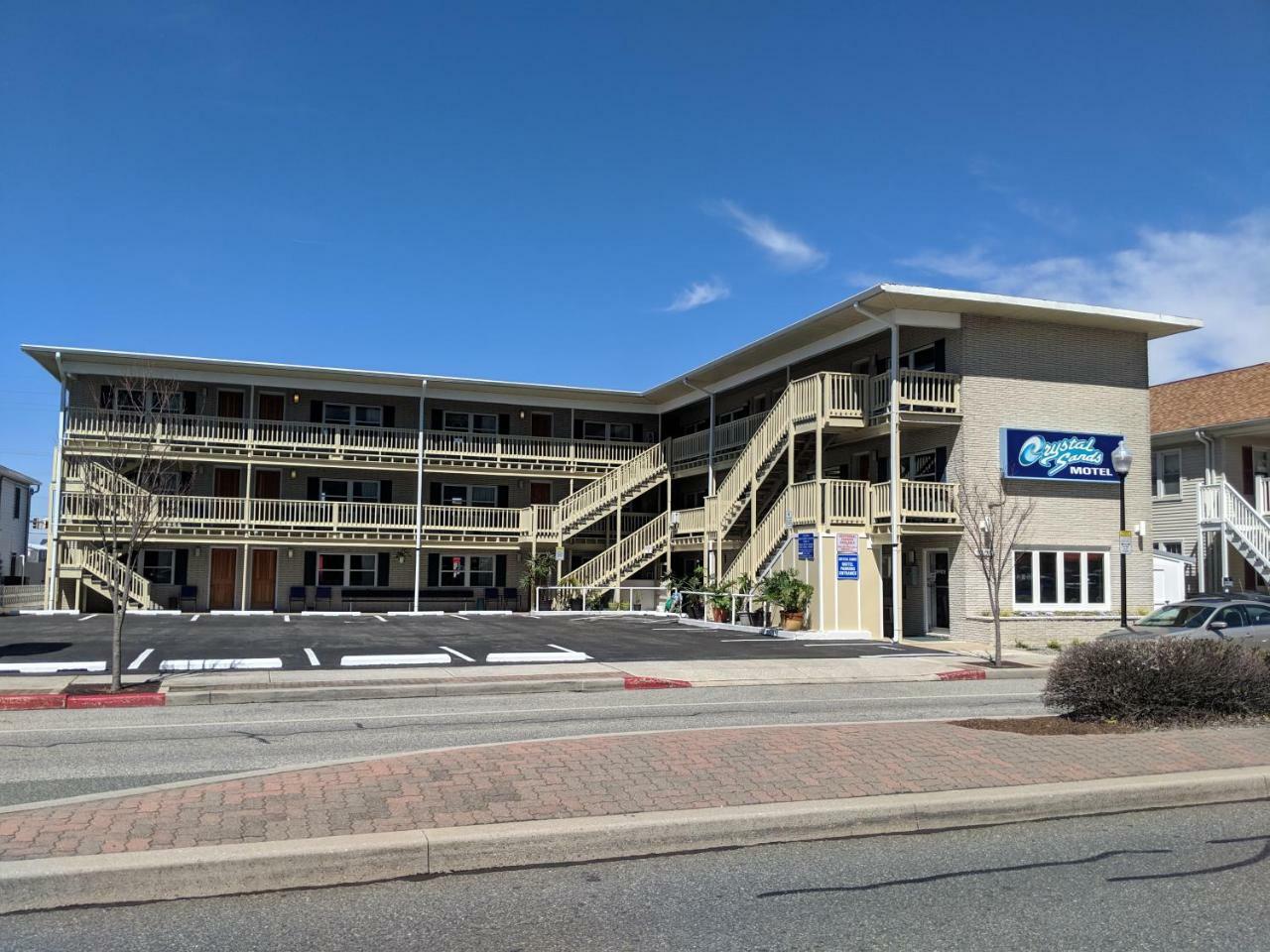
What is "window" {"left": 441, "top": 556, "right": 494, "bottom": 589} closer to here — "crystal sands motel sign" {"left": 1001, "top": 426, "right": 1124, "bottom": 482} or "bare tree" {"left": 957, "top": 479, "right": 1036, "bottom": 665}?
"bare tree" {"left": 957, "top": 479, "right": 1036, "bottom": 665}

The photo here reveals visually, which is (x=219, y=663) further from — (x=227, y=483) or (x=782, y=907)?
(x=227, y=483)

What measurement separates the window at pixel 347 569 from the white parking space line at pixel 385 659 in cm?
1891

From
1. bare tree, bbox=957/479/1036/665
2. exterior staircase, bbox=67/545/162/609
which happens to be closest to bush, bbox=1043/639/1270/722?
bare tree, bbox=957/479/1036/665

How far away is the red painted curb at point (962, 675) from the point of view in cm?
1847

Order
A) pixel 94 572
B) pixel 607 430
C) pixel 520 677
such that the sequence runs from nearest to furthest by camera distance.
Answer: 1. pixel 520 677
2. pixel 94 572
3. pixel 607 430

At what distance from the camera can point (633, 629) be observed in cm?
2638

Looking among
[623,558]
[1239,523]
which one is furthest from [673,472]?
[1239,523]

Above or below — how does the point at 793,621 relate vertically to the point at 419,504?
below

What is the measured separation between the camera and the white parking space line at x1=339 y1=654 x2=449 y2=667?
1794cm

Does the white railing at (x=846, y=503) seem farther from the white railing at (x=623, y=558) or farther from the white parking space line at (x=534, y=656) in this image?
the white railing at (x=623, y=558)

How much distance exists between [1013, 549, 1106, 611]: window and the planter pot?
5.12 metres

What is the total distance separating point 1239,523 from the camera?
99.8 feet

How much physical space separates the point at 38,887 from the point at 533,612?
92.0 ft

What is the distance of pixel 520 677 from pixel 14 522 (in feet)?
153
